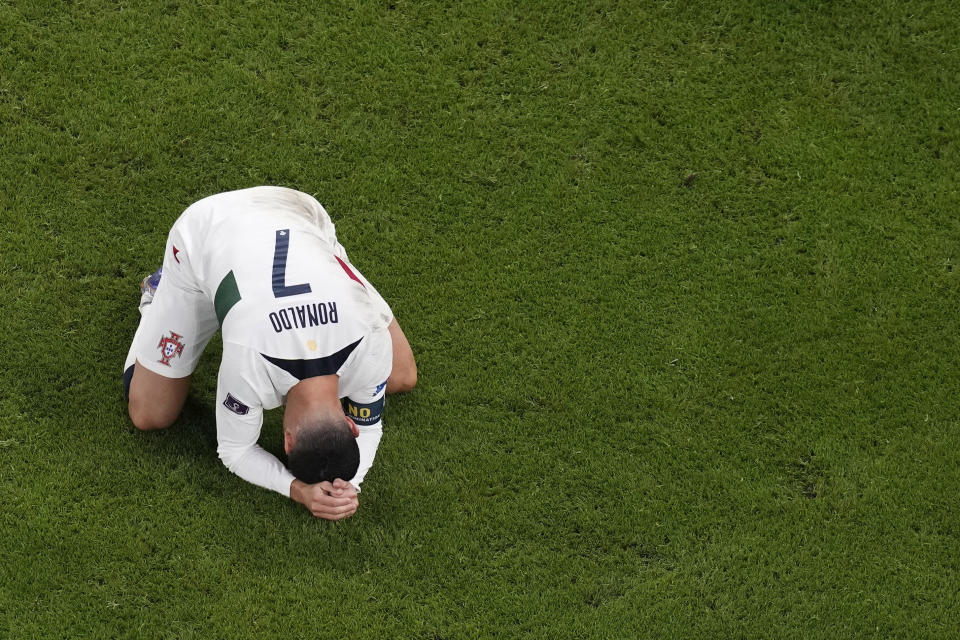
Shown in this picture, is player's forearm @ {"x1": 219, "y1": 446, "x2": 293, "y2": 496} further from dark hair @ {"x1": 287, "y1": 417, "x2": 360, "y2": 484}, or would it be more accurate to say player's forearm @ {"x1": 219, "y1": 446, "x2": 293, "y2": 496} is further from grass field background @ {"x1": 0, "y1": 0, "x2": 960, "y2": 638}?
grass field background @ {"x1": 0, "y1": 0, "x2": 960, "y2": 638}

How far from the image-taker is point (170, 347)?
3.99m

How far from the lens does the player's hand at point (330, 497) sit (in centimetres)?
364

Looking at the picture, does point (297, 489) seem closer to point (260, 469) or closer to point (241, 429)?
point (260, 469)

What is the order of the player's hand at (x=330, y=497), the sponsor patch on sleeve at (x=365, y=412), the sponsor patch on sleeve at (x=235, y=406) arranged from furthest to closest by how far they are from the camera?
the sponsor patch on sleeve at (x=365, y=412) → the player's hand at (x=330, y=497) → the sponsor patch on sleeve at (x=235, y=406)

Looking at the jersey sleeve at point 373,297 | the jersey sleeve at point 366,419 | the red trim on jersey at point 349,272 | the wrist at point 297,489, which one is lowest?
the wrist at point 297,489

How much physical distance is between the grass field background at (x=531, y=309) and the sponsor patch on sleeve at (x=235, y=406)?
2.86 ft

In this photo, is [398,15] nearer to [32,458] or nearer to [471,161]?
[471,161]

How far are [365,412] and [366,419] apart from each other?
0.05m

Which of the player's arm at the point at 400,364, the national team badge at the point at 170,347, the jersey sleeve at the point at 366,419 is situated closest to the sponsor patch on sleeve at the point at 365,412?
the jersey sleeve at the point at 366,419

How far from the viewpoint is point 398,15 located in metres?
5.15

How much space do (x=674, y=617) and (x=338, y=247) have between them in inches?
90.5

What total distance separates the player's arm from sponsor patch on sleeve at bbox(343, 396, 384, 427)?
348 millimetres

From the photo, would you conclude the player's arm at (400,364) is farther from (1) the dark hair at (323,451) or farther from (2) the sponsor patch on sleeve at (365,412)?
(1) the dark hair at (323,451)

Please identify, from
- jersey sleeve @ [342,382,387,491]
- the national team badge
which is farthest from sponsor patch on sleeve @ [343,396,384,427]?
the national team badge
